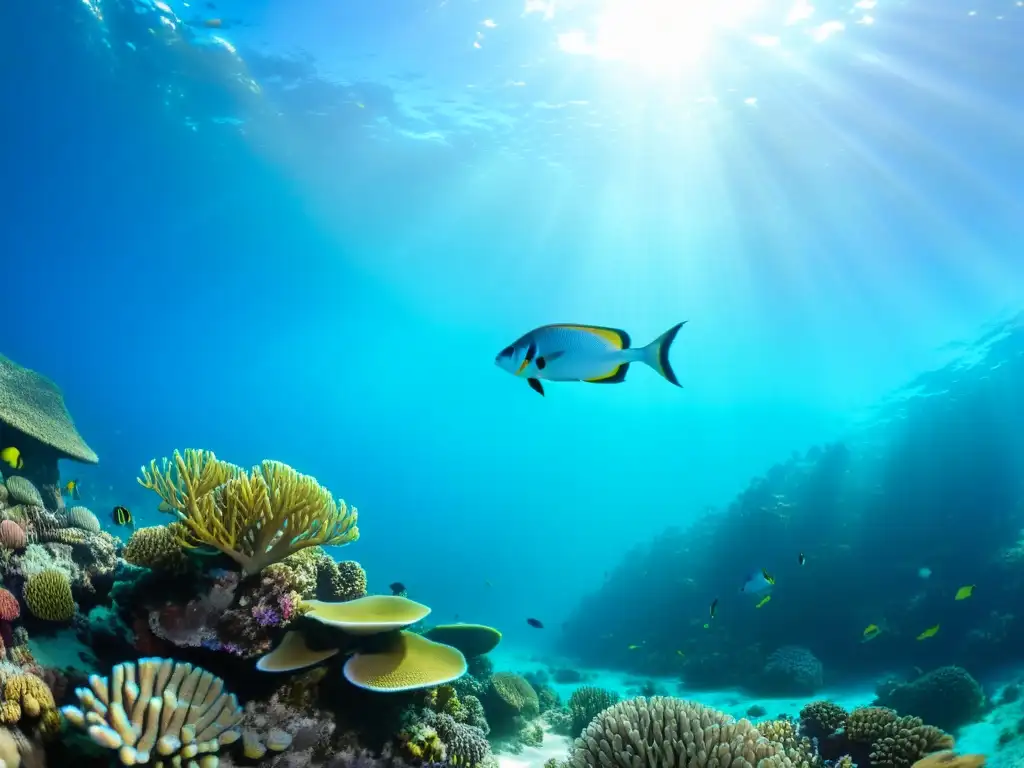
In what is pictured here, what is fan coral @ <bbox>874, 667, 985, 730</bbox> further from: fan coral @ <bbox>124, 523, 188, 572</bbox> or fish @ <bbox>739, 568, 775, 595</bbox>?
fan coral @ <bbox>124, 523, 188, 572</bbox>

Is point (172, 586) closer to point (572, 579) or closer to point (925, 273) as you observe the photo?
point (925, 273)

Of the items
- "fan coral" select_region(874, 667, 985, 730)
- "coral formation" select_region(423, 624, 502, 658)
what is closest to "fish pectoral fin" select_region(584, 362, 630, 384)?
"coral formation" select_region(423, 624, 502, 658)

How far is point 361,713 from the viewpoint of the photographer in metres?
4.30

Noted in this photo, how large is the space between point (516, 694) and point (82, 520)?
7.62m

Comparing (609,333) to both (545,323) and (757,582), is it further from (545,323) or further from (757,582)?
(545,323)

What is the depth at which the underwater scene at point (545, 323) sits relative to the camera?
417 centimetres

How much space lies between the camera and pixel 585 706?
10.4m

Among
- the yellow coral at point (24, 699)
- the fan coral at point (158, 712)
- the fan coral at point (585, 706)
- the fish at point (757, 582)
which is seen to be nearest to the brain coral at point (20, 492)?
the yellow coral at point (24, 699)

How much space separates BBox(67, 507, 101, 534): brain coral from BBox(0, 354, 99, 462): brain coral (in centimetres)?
182

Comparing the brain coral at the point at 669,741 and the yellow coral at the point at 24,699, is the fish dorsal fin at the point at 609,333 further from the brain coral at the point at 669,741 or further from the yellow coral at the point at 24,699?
the yellow coral at the point at 24,699

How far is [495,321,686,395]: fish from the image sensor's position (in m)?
2.69

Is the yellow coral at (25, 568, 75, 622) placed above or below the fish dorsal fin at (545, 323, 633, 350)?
below

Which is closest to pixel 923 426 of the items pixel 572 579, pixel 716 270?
pixel 716 270

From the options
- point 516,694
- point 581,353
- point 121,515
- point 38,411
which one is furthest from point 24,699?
point 38,411
